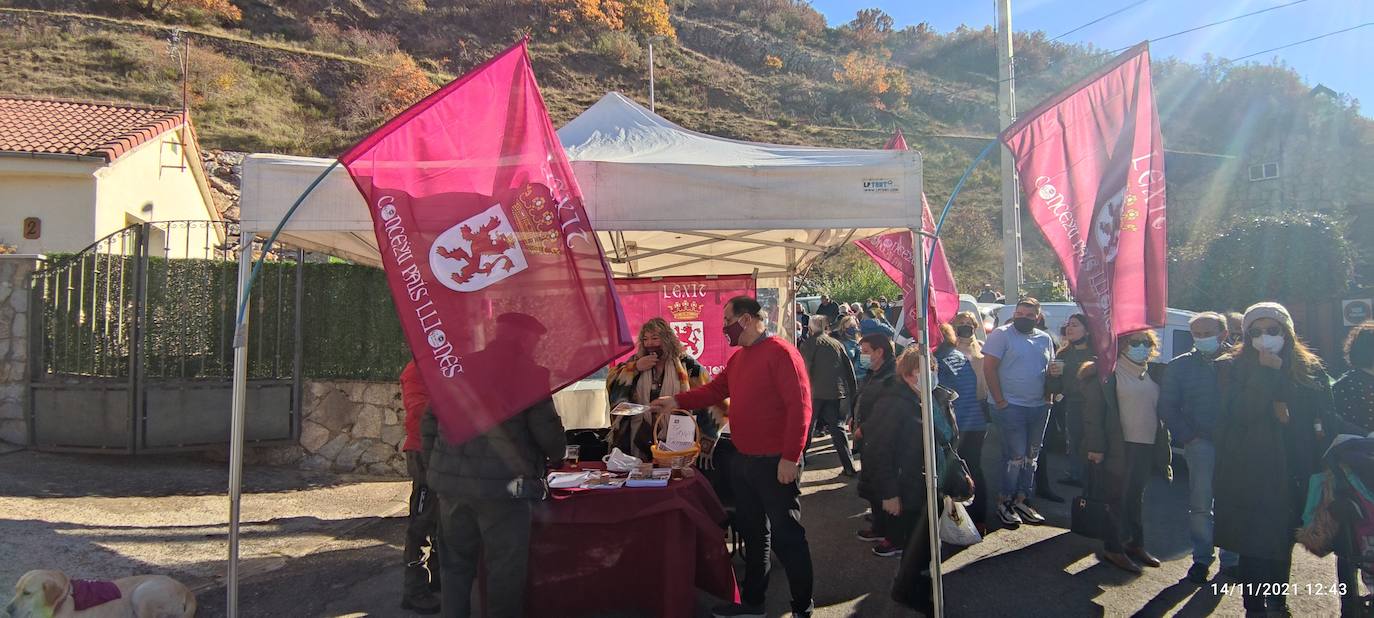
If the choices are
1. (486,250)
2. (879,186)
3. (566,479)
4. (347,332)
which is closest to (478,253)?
(486,250)

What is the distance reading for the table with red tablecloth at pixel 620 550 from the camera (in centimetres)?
384

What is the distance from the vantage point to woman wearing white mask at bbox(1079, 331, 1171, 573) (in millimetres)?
4891

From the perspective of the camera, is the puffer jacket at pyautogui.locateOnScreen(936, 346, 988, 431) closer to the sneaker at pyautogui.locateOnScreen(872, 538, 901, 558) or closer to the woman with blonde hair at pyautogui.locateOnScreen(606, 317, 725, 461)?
the sneaker at pyautogui.locateOnScreen(872, 538, 901, 558)

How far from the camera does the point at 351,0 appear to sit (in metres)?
52.3

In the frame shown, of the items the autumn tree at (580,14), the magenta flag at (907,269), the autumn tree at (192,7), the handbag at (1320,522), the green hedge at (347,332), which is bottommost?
the handbag at (1320,522)

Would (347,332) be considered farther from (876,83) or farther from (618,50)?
(876,83)

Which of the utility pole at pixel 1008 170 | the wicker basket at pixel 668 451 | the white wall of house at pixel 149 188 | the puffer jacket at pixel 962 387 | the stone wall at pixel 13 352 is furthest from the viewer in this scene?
the white wall of house at pixel 149 188

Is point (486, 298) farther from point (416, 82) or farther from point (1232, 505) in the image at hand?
point (416, 82)

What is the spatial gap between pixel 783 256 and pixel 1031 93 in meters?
57.7

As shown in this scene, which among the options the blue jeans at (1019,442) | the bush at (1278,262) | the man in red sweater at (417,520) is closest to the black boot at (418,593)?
the man in red sweater at (417,520)

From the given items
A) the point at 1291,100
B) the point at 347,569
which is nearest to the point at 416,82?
the point at 347,569

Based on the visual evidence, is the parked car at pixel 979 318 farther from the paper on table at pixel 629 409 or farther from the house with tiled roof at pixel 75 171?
the house with tiled roof at pixel 75 171

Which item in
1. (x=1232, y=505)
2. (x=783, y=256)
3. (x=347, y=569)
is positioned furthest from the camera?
(x=783, y=256)

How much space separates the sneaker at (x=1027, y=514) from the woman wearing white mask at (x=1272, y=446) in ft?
6.36
